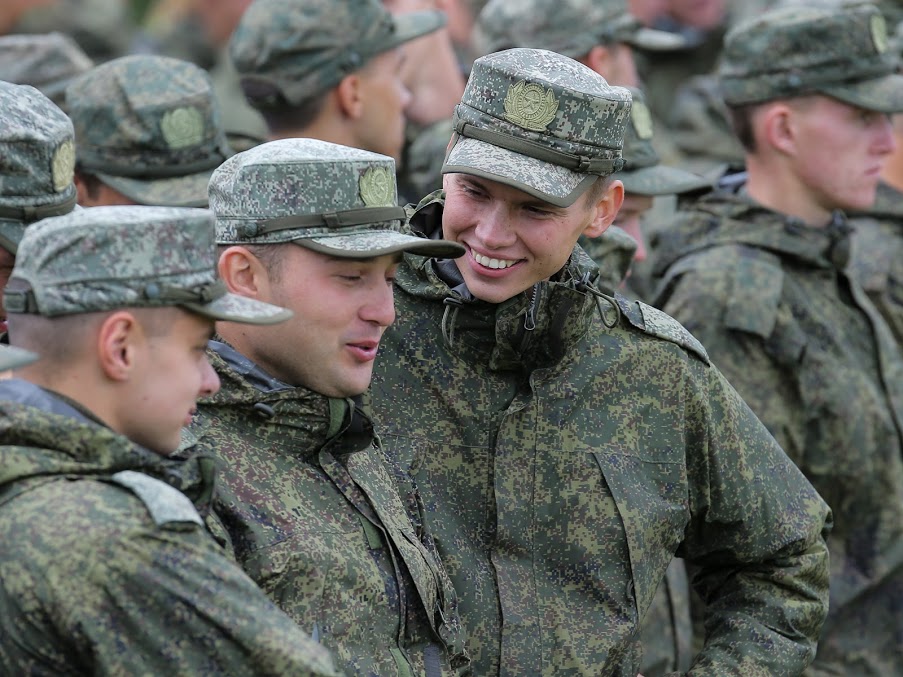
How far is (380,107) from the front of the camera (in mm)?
6348

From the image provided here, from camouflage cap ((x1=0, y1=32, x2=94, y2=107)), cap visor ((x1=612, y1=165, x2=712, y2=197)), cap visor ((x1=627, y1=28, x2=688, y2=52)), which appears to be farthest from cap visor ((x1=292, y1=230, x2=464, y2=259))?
cap visor ((x1=627, y1=28, x2=688, y2=52))

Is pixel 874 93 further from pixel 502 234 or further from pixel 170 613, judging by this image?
pixel 170 613

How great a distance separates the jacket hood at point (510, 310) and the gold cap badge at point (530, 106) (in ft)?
1.10

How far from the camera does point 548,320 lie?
4.06 meters

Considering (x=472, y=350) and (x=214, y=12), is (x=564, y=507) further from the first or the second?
(x=214, y=12)

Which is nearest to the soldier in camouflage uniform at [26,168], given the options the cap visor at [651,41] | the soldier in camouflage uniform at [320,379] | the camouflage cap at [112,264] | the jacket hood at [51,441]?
the soldier in camouflage uniform at [320,379]

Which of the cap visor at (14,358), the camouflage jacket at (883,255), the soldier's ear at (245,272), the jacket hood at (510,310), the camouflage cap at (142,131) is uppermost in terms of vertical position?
the cap visor at (14,358)

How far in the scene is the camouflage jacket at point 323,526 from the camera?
11.0ft

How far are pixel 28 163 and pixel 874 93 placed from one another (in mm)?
3821

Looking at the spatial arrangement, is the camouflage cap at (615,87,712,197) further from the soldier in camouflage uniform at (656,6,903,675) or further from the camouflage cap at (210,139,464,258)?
the camouflage cap at (210,139,464,258)

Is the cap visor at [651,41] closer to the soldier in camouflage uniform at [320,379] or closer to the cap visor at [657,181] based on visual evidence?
Answer: the cap visor at [657,181]

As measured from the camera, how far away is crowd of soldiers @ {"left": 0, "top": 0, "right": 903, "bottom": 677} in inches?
112

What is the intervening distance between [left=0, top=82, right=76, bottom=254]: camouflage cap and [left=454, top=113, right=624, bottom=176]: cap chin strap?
3.49 ft

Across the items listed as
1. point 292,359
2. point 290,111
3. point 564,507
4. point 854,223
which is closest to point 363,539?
point 292,359
